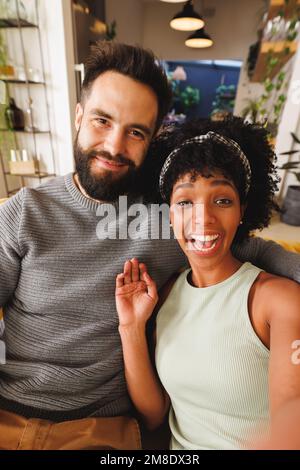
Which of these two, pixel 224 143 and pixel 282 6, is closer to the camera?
pixel 224 143

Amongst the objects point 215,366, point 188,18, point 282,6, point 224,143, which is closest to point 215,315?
point 215,366

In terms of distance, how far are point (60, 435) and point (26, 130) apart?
8.84ft

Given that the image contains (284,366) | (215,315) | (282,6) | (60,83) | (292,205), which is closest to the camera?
(284,366)

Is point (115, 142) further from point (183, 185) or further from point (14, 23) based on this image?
point (14, 23)

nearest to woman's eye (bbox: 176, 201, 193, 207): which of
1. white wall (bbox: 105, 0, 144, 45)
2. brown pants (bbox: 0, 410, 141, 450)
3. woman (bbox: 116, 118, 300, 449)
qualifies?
woman (bbox: 116, 118, 300, 449)

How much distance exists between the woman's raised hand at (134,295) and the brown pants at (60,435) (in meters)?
0.29

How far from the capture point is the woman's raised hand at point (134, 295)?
0.83 m

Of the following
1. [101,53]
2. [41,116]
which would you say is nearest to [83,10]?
[41,116]

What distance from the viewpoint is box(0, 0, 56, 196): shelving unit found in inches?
100

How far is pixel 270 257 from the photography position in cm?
87

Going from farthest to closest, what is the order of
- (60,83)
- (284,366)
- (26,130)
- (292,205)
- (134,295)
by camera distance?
(26,130) → (60,83) → (292,205) → (134,295) → (284,366)

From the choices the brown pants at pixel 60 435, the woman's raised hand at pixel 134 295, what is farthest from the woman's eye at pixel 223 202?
the brown pants at pixel 60 435

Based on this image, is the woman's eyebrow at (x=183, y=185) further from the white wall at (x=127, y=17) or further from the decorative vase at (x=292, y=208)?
the white wall at (x=127, y=17)

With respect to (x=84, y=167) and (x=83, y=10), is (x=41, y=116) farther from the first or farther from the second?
(x=84, y=167)
